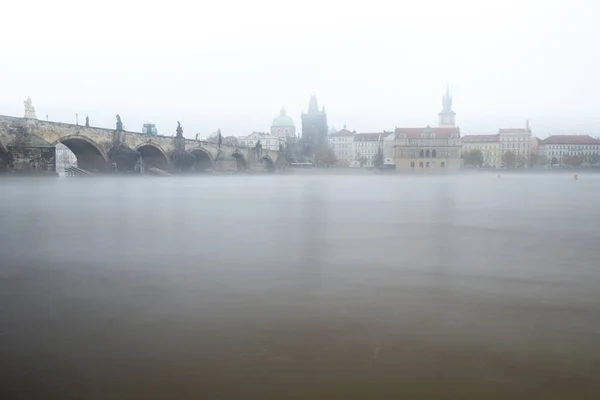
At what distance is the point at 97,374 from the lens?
329 cm

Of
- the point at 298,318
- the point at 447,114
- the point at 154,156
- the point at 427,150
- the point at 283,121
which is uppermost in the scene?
the point at 283,121

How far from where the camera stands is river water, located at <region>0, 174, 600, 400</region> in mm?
3203

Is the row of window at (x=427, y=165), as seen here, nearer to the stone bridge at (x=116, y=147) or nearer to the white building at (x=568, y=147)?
the stone bridge at (x=116, y=147)

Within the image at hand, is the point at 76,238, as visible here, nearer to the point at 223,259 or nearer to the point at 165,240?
the point at 165,240

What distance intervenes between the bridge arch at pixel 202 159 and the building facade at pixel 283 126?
91.8 m

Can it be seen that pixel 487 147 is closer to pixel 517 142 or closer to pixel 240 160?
pixel 517 142

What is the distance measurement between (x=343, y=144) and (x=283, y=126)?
27.6 metres

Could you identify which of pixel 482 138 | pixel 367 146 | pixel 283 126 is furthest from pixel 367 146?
pixel 283 126

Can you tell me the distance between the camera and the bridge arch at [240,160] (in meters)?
80.9

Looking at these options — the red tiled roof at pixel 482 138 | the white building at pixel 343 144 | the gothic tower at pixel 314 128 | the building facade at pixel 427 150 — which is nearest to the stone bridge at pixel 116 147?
the building facade at pixel 427 150

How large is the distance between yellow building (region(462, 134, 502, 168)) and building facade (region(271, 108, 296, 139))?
54.7 meters

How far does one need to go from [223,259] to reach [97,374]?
3985 millimetres

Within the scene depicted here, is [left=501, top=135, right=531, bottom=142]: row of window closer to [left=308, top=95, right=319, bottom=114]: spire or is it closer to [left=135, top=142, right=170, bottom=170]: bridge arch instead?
[left=308, top=95, right=319, bottom=114]: spire

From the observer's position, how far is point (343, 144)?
149 meters
